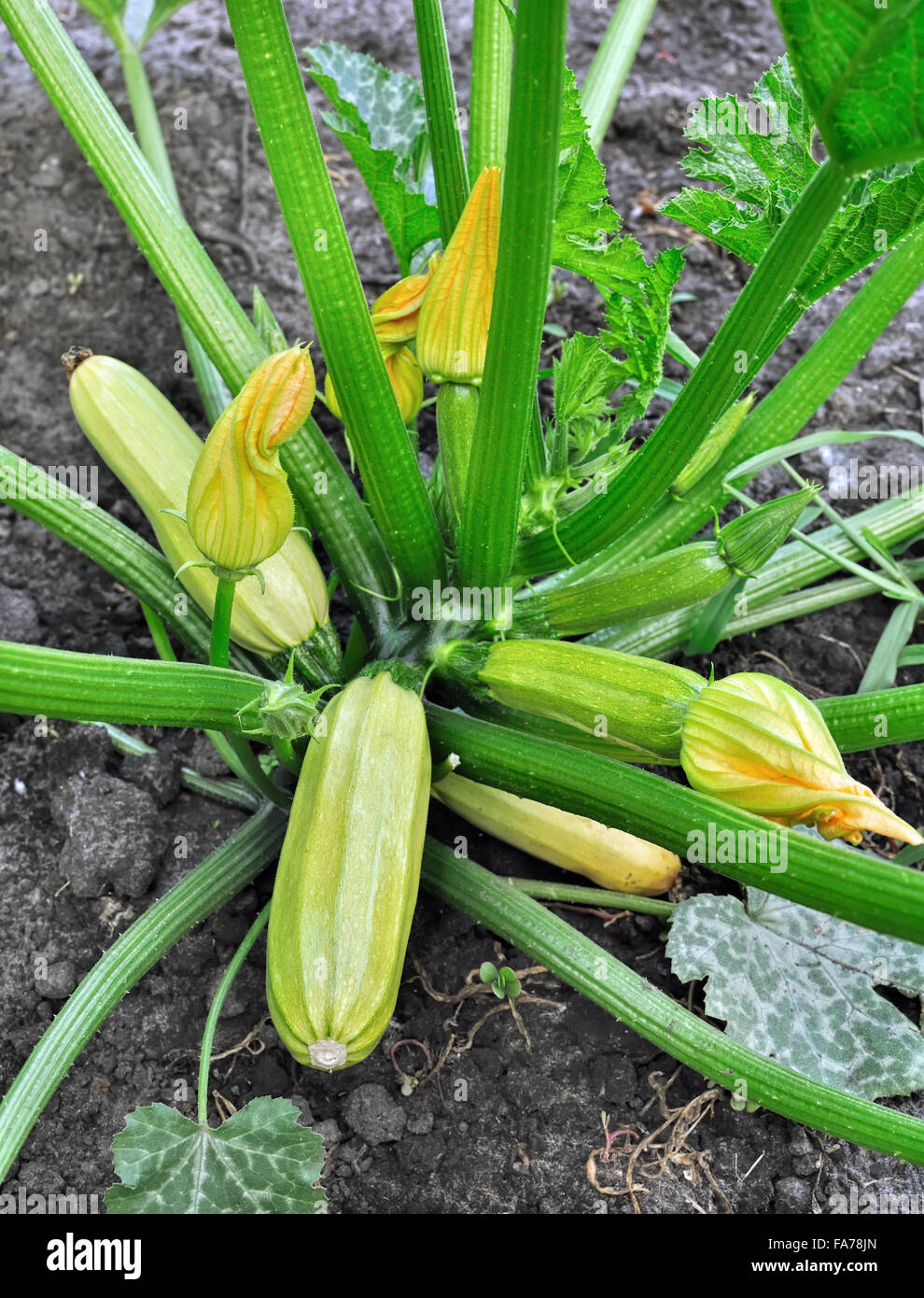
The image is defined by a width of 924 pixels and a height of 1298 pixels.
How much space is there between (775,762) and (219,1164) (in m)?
0.84

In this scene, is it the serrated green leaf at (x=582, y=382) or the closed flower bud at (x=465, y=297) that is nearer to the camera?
the closed flower bud at (x=465, y=297)

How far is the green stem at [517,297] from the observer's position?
1.03 m

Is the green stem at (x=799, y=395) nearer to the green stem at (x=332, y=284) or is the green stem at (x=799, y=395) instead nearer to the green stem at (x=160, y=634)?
the green stem at (x=332, y=284)

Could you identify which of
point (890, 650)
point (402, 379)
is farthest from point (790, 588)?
point (402, 379)

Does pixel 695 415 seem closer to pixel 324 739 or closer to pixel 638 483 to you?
pixel 638 483

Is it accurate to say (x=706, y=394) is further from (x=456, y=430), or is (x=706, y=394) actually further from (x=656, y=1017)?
(x=656, y=1017)

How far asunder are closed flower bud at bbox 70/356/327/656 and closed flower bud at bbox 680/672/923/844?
0.63 m

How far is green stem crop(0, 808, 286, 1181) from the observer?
1351mm

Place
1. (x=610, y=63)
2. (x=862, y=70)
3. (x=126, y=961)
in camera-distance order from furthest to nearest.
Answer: (x=610, y=63), (x=126, y=961), (x=862, y=70)

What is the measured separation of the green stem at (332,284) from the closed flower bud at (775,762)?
1.73ft

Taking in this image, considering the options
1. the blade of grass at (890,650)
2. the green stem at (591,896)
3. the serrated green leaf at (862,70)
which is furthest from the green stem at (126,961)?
the serrated green leaf at (862,70)

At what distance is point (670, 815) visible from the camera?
1.25m

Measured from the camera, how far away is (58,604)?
212cm

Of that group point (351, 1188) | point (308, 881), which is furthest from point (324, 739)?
point (351, 1188)
